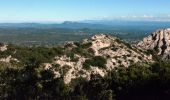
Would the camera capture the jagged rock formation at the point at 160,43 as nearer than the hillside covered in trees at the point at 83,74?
No

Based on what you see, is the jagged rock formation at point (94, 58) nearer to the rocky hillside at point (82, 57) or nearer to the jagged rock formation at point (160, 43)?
the rocky hillside at point (82, 57)

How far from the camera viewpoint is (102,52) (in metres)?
103

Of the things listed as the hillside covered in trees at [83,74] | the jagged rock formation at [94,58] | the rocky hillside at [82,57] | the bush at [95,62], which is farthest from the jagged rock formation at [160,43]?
the bush at [95,62]

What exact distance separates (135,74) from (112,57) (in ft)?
80.6

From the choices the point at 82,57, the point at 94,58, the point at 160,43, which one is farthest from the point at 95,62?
the point at 160,43

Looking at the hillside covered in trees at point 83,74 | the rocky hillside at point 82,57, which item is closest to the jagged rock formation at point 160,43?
the hillside covered in trees at point 83,74

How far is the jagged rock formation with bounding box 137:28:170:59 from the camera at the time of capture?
133 m

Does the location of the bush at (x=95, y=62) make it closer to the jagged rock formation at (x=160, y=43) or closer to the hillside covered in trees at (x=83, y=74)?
the hillside covered in trees at (x=83, y=74)

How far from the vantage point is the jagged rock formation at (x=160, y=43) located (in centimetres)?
13277

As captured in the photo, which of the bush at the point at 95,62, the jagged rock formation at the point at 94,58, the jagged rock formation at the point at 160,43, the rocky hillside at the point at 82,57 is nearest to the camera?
the jagged rock formation at the point at 94,58

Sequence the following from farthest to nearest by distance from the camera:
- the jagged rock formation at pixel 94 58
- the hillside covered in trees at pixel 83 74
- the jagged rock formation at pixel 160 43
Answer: the jagged rock formation at pixel 160 43, the jagged rock formation at pixel 94 58, the hillside covered in trees at pixel 83 74

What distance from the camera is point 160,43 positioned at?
136 meters

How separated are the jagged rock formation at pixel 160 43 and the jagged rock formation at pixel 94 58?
2347cm

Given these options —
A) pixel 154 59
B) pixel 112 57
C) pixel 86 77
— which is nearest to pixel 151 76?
pixel 86 77
